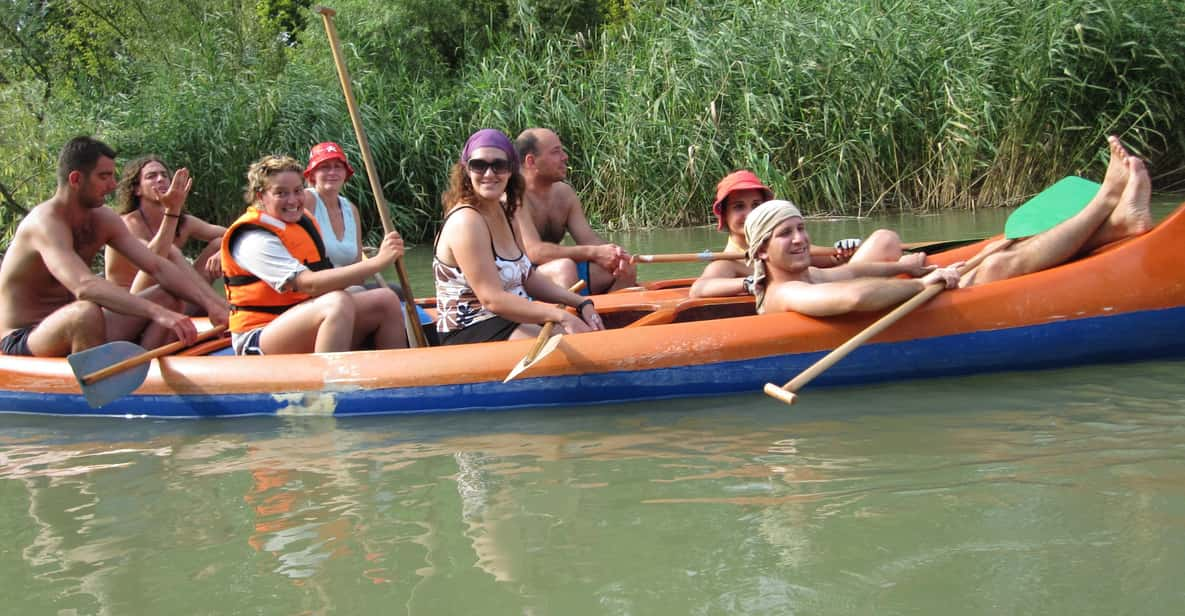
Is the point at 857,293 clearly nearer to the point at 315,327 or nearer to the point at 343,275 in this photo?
the point at 343,275

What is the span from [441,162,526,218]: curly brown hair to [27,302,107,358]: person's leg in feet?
5.12

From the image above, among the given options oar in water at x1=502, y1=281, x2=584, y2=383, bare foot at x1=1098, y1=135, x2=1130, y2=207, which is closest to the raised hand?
oar in water at x1=502, y1=281, x2=584, y2=383

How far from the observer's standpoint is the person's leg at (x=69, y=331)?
196 inches

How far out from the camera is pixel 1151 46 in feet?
32.0

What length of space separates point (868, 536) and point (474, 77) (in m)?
9.52

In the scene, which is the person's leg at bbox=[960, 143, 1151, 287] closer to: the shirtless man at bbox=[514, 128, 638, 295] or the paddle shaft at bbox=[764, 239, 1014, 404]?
the paddle shaft at bbox=[764, 239, 1014, 404]

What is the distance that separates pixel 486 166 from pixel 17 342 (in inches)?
90.1

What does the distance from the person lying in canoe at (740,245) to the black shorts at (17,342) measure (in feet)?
9.15

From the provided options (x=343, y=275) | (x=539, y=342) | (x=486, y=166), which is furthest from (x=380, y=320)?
(x=486, y=166)

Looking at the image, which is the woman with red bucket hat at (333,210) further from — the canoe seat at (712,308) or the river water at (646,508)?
the canoe seat at (712,308)

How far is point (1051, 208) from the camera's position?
4867 mm

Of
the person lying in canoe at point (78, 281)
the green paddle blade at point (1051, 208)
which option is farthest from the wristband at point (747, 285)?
the person lying in canoe at point (78, 281)

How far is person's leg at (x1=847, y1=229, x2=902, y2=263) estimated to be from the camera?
512 centimetres

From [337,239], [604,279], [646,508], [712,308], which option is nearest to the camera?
[646,508]
